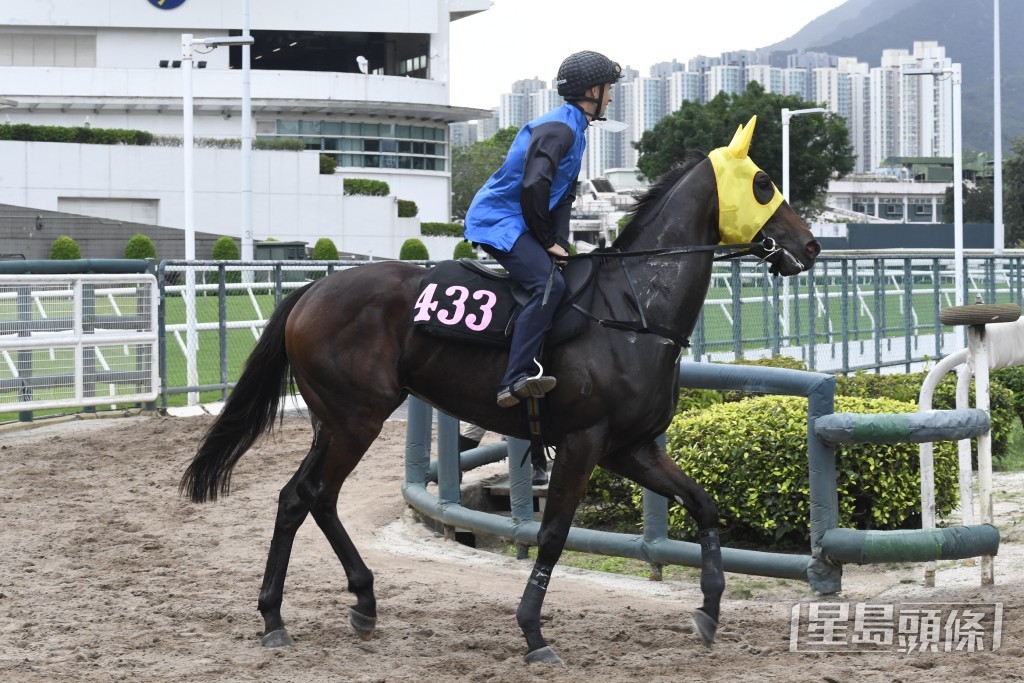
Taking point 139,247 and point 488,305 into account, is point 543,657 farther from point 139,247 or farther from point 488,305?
point 139,247

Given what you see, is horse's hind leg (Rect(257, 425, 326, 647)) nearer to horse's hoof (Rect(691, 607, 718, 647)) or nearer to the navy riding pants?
the navy riding pants

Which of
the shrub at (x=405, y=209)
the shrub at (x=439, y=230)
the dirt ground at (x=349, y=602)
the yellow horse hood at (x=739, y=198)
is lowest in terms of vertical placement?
the dirt ground at (x=349, y=602)

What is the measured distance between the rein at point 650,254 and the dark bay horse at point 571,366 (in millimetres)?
13

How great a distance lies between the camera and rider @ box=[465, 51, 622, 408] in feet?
16.9

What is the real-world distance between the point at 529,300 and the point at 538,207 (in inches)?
14.7

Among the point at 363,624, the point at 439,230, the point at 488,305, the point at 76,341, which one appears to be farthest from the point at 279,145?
the point at 363,624

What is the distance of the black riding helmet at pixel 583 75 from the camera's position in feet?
17.7

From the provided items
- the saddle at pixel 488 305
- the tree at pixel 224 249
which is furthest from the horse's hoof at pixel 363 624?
the tree at pixel 224 249

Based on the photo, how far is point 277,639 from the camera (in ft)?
17.3

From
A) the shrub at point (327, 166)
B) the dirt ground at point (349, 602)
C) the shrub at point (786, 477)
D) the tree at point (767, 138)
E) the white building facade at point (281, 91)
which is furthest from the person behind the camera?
the tree at point (767, 138)

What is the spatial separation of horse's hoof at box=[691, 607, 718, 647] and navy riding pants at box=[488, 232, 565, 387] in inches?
45.4

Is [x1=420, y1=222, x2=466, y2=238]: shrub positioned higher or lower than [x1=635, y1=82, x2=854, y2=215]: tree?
lower

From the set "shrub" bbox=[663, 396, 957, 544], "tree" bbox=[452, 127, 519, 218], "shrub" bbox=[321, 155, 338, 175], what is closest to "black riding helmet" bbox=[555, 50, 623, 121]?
"shrub" bbox=[663, 396, 957, 544]

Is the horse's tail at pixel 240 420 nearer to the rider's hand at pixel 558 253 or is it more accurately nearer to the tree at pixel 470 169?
the rider's hand at pixel 558 253
